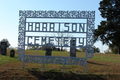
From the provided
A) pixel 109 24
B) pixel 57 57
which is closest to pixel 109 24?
pixel 109 24

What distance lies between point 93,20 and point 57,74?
10.8 ft

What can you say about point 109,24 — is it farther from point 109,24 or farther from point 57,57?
point 57,57

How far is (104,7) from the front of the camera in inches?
742

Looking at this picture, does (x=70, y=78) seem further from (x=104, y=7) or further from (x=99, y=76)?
(x=104, y=7)

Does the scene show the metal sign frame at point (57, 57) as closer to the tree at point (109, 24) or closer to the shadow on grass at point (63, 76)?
the shadow on grass at point (63, 76)

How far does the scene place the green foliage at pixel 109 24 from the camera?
60.6 ft

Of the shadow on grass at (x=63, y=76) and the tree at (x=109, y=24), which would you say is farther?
the tree at (x=109, y=24)

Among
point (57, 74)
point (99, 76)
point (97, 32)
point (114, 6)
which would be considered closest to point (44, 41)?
point (57, 74)

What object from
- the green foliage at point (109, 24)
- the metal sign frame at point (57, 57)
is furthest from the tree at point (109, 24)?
the metal sign frame at point (57, 57)

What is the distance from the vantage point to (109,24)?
61.2ft

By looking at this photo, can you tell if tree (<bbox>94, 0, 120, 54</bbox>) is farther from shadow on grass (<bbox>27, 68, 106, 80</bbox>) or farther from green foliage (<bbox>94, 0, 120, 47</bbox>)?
shadow on grass (<bbox>27, 68, 106, 80</bbox>)

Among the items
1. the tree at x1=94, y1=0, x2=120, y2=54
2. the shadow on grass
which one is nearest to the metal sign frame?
the shadow on grass

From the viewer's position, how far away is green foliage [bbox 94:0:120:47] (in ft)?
60.6

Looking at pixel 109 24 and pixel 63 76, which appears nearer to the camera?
pixel 63 76
